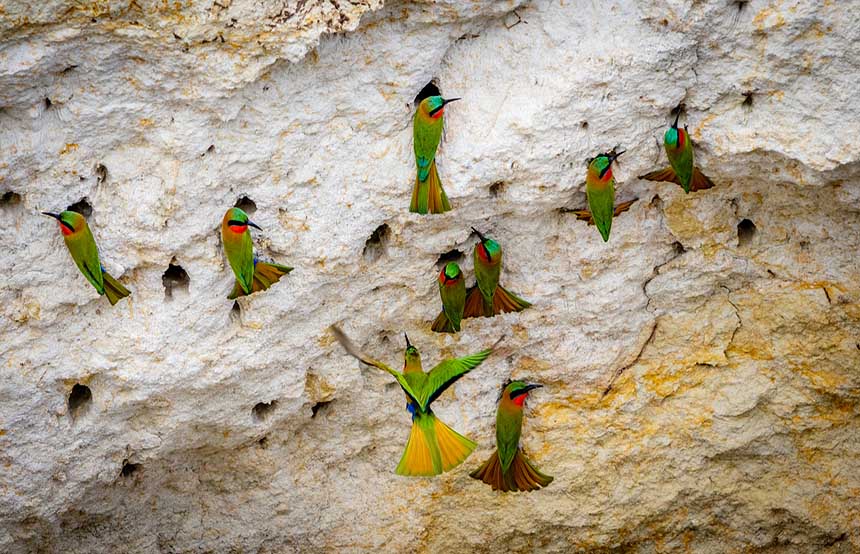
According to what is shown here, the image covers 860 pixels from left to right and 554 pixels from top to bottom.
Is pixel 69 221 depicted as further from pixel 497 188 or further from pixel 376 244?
pixel 497 188

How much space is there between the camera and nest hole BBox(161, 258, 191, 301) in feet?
9.94

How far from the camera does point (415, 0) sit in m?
2.76

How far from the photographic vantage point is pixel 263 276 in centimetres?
297

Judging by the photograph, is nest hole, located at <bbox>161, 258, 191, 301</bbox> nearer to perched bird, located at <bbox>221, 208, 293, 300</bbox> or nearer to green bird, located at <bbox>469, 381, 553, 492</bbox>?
perched bird, located at <bbox>221, 208, 293, 300</bbox>

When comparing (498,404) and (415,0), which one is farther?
(498,404)

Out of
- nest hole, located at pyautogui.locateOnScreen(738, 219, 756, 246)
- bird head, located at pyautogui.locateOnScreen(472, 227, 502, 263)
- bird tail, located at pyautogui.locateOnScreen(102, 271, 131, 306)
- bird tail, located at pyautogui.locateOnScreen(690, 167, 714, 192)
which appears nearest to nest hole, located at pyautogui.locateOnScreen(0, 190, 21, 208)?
bird tail, located at pyautogui.locateOnScreen(102, 271, 131, 306)

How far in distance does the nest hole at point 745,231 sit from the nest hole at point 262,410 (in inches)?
60.9

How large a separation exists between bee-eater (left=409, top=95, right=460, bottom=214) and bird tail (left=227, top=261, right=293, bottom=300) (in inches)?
16.2

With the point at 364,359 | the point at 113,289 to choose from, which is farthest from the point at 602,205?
the point at 113,289

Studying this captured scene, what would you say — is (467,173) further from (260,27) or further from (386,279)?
(260,27)

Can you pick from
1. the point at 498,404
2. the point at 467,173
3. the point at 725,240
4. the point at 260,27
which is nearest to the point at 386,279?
the point at 467,173

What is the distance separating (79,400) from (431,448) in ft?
3.52

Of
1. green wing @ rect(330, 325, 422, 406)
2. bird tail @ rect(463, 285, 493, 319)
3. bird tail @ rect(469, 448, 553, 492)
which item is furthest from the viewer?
bird tail @ rect(469, 448, 553, 492)

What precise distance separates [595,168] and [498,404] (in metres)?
0.94
